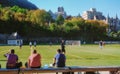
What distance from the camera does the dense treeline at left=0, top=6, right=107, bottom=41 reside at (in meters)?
155

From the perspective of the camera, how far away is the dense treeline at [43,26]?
154875 mm

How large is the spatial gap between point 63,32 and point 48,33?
7581 mm

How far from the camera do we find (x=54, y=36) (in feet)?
555

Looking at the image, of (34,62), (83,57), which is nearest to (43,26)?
(83,57)

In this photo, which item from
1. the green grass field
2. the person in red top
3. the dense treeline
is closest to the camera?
the person in red top

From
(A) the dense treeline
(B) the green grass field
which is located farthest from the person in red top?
(A) the dense treeline

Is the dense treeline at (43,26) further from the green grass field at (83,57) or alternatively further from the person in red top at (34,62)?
the person in red top at (34,62)

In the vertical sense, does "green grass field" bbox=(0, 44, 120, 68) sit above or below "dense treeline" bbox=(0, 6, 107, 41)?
below

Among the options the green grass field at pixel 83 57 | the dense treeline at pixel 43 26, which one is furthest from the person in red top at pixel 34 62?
the dense treeline at pixel 43 26

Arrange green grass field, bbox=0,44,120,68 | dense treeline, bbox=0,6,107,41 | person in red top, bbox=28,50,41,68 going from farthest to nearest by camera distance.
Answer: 1. dense treeline, bbox=0,6,107,41
2. green grass field, bbox=0,44,120,68
3. person in red top, bbox=28,50,41,68

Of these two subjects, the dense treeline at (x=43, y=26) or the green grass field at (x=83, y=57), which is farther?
the dense treeline at (x=43, y=26)

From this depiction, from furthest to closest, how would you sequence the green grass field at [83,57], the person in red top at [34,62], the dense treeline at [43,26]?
the dense treeline at [43,26]
the green grass field at [83,57]
the person in red top at [34,62]

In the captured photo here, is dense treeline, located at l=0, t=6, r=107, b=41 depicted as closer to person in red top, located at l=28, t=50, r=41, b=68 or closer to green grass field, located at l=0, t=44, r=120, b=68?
green grass field, located at l=0, t=44, r=120, b=68

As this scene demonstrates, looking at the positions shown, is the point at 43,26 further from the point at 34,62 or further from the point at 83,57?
the point at 34,62
